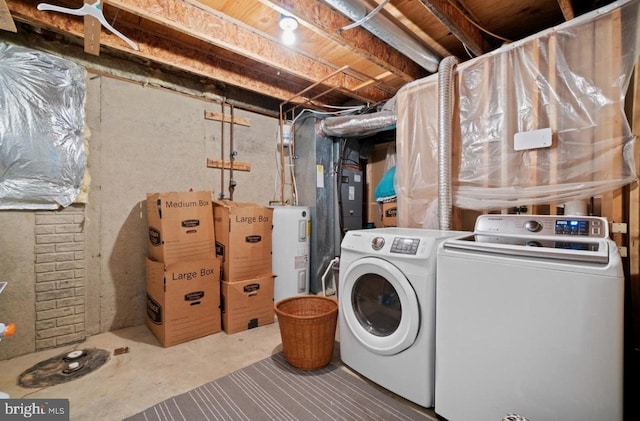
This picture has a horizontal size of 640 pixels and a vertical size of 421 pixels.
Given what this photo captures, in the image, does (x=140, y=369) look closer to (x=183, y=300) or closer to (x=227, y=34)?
(x=183, y=300)

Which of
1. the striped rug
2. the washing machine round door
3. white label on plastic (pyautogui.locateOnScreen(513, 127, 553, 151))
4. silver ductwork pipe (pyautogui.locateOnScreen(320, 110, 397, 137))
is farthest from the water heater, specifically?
white label on plastic (pyautogui.locateOnScreen(513, 127, 553, 151))

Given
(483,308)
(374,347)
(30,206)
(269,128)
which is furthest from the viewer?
(269,128)

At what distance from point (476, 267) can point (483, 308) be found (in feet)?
0.58

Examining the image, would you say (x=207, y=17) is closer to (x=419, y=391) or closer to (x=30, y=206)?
(x=30, y=206)

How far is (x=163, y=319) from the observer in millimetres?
2150

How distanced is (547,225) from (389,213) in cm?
151

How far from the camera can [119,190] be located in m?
2.47

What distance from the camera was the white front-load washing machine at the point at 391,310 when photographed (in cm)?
146

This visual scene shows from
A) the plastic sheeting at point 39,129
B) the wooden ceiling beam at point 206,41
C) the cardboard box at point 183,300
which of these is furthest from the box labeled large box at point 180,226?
the wooden ceiling beam at point 206,41

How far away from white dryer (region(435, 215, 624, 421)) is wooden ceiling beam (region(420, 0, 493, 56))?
149 cm

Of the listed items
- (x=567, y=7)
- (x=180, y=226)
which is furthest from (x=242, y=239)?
(x=567, y=7)

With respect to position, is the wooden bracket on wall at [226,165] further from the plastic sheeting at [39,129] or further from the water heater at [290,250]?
the plastic sheeting at [39,129]

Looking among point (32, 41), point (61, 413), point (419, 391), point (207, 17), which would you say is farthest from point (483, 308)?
point (32, 41)

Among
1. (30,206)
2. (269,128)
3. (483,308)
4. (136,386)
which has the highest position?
(269,128)
